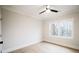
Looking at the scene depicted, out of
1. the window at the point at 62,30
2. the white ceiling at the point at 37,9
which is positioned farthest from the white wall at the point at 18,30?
the window at the point at 62,30

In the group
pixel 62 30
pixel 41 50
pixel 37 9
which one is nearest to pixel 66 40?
pixel 62 30

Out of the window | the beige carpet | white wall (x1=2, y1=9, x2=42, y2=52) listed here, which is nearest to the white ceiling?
white wall (x1=2, y1=9, x2=42, y2=52)

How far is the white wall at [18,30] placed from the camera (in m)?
1.05

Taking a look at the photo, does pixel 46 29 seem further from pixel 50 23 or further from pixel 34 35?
pixel 34 35

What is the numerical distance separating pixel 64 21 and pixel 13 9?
1.10 m

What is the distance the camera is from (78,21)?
4.68ft

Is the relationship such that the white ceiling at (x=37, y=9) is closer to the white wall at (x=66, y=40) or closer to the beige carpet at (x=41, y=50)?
the white wall at (x=66, y=40)

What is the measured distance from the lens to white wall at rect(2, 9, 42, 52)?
1051 millimetres

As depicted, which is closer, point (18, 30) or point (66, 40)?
point (18, 30)

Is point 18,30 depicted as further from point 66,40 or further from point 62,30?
point 66,40

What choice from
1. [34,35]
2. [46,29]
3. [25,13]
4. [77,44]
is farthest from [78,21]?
[25,13]

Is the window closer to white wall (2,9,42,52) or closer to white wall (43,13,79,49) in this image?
white wall (43,13,79,49)

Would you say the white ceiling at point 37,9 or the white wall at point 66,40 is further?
the white wall at point 66,40

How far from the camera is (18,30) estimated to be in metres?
1.19
